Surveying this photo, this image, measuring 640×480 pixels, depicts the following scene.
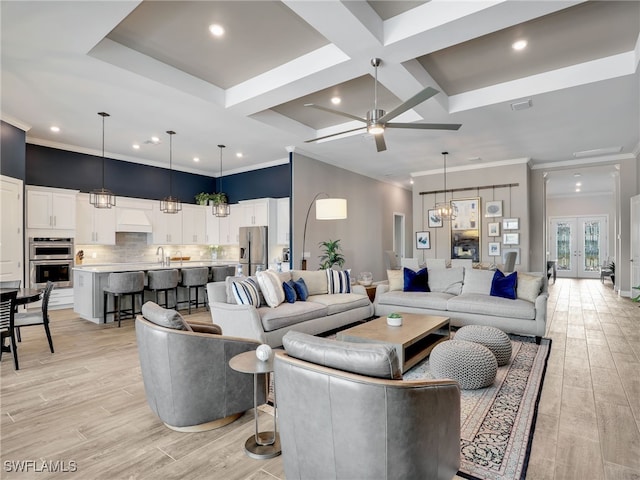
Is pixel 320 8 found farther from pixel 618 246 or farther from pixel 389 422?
pixel 618 246

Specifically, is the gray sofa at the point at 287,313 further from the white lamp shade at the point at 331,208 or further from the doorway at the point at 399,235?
the doorway at the point at 399,235

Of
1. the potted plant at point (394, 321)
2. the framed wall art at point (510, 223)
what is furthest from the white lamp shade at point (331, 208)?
the framed wall art at point (510, 223)

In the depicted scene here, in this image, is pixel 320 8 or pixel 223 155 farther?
pixel 223 155

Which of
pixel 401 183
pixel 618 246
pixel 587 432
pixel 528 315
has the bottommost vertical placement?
pixel 587 432

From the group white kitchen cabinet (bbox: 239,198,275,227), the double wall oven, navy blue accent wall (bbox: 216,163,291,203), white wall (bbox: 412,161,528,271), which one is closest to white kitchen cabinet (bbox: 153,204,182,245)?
navy blue accent wall (bbox: 216,163,291,203)

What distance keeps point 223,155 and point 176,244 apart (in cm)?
263

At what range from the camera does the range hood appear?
24.9 feet

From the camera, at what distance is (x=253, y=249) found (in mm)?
8078

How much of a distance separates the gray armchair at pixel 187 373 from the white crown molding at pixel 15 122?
4.89 metres

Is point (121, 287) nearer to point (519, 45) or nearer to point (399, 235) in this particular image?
point (519, 45)

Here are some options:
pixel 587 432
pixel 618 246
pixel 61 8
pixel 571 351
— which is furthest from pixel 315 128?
pixel 618 246

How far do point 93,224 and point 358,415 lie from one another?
24.9 feet

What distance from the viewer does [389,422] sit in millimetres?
1429

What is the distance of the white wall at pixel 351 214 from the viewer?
741 centimetres
